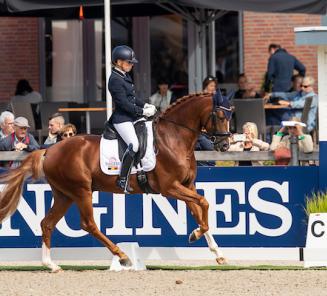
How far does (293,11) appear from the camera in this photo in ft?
51.4

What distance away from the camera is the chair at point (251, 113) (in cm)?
1788

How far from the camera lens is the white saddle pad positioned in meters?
12.6

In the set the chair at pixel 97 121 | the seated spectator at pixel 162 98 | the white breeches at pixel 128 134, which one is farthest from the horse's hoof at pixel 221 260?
the seated spectator at pixel 162 98

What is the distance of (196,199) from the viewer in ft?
40.7

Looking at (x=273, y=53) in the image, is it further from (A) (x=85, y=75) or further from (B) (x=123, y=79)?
(B) (x=123, y=79)

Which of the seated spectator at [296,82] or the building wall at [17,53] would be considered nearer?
the seated spectator at [296,82]

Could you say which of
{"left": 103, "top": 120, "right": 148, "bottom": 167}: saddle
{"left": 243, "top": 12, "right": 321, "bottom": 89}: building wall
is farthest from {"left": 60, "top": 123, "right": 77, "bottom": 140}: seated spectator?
{"left": 243, "top": 12, "right": 321, "bottom": 89}: building wall

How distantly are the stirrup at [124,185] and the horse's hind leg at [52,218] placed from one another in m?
0.68

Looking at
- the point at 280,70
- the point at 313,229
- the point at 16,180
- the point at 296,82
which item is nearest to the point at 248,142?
the point at 313,229

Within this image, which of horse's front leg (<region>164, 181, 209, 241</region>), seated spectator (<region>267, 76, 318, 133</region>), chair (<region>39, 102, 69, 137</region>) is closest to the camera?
horse's front leg (<region>164, 181, 209, 241</region>)

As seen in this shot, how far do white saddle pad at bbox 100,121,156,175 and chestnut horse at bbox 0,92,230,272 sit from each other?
7 centimetres

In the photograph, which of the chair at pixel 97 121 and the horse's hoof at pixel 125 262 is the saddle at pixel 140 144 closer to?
the horse's hoof at pixel 125 262

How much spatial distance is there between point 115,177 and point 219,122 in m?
1.26

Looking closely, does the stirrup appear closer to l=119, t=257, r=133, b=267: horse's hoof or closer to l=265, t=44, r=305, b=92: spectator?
l=119, t=257, r=133, b=267: horse's hoof
